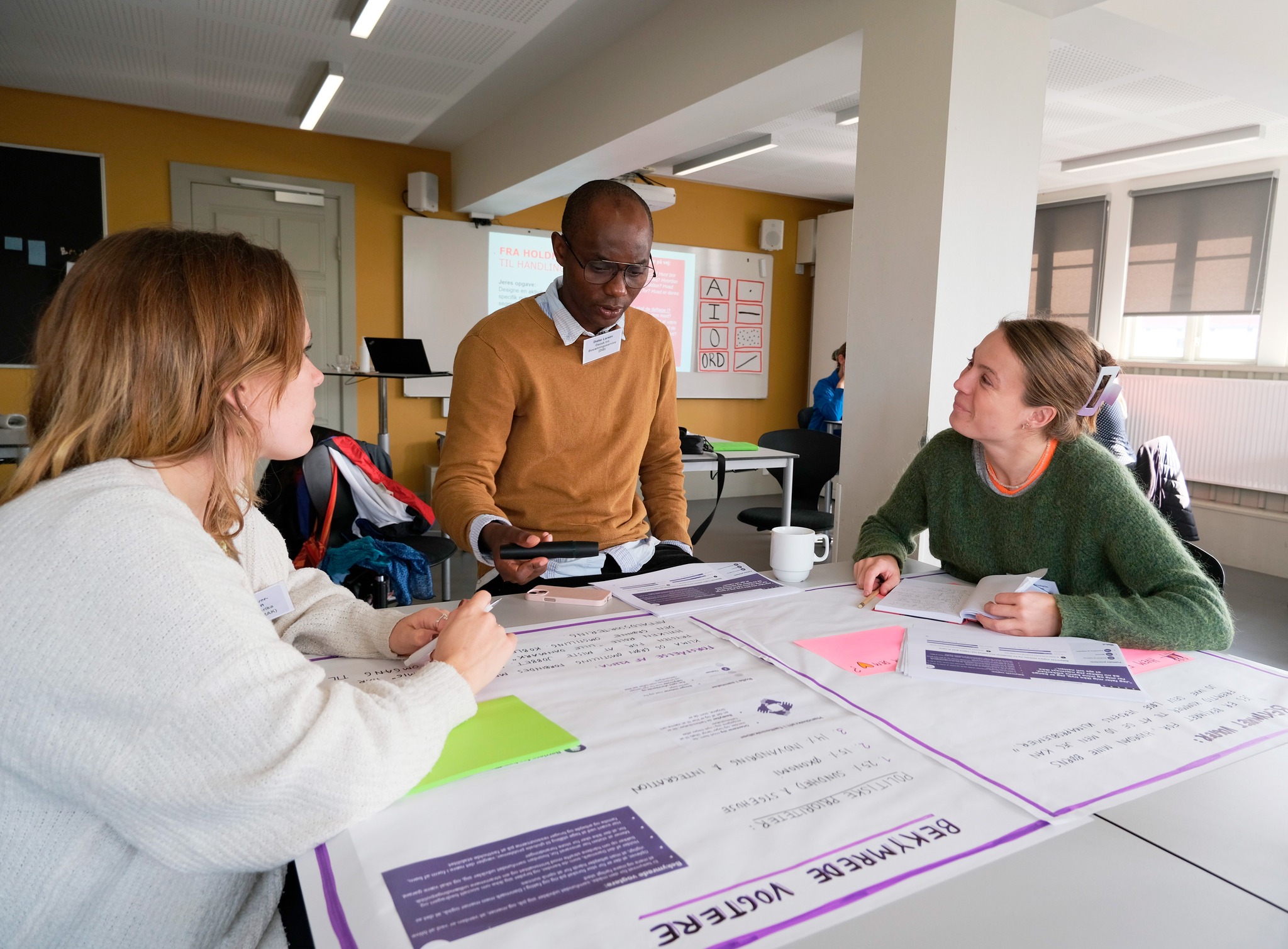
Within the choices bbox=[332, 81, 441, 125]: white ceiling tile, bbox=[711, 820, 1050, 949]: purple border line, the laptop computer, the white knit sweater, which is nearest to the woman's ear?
bbox=[711, 820, 1050, 949]: purple border line

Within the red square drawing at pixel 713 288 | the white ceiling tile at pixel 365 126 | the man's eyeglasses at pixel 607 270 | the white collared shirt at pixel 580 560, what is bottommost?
the white collared shirt at pixel 580 560

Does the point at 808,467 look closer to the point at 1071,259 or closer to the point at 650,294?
the point at 650,294

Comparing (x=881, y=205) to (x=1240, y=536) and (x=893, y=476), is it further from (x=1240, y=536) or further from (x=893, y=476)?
(x=1240, y=536)

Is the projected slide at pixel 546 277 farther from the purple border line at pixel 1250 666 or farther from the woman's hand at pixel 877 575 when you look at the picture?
the purple border line at pixel 1250 666

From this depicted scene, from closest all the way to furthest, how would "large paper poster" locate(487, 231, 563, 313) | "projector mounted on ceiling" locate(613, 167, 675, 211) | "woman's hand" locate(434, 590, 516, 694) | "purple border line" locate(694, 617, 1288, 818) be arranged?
"purple border line" locate(694, 617, 1288, 818) < "woman's hand" locate(434, 590, 516, 694) < "projector mounted on ceiling" locate(613, 167, 675, 211) < "large paper poster" locate(487, 231, 563, 313)

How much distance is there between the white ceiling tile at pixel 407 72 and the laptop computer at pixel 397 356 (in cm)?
158

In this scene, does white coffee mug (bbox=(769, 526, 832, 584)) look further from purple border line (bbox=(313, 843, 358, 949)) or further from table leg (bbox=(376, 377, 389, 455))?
table leg (bbox=(376, 377, 389, 455))

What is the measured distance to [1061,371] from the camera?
1498 mm

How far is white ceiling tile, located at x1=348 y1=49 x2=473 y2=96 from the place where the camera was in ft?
12.9

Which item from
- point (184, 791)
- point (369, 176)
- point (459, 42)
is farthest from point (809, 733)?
point (369, 176)

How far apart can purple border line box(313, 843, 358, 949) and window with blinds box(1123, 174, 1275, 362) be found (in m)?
6.52

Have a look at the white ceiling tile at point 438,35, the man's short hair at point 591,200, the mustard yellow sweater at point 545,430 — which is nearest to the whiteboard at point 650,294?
the white ceiling tile at point 438,35

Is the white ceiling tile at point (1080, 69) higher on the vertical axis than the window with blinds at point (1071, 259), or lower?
higher

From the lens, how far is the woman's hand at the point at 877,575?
1.47 meters
